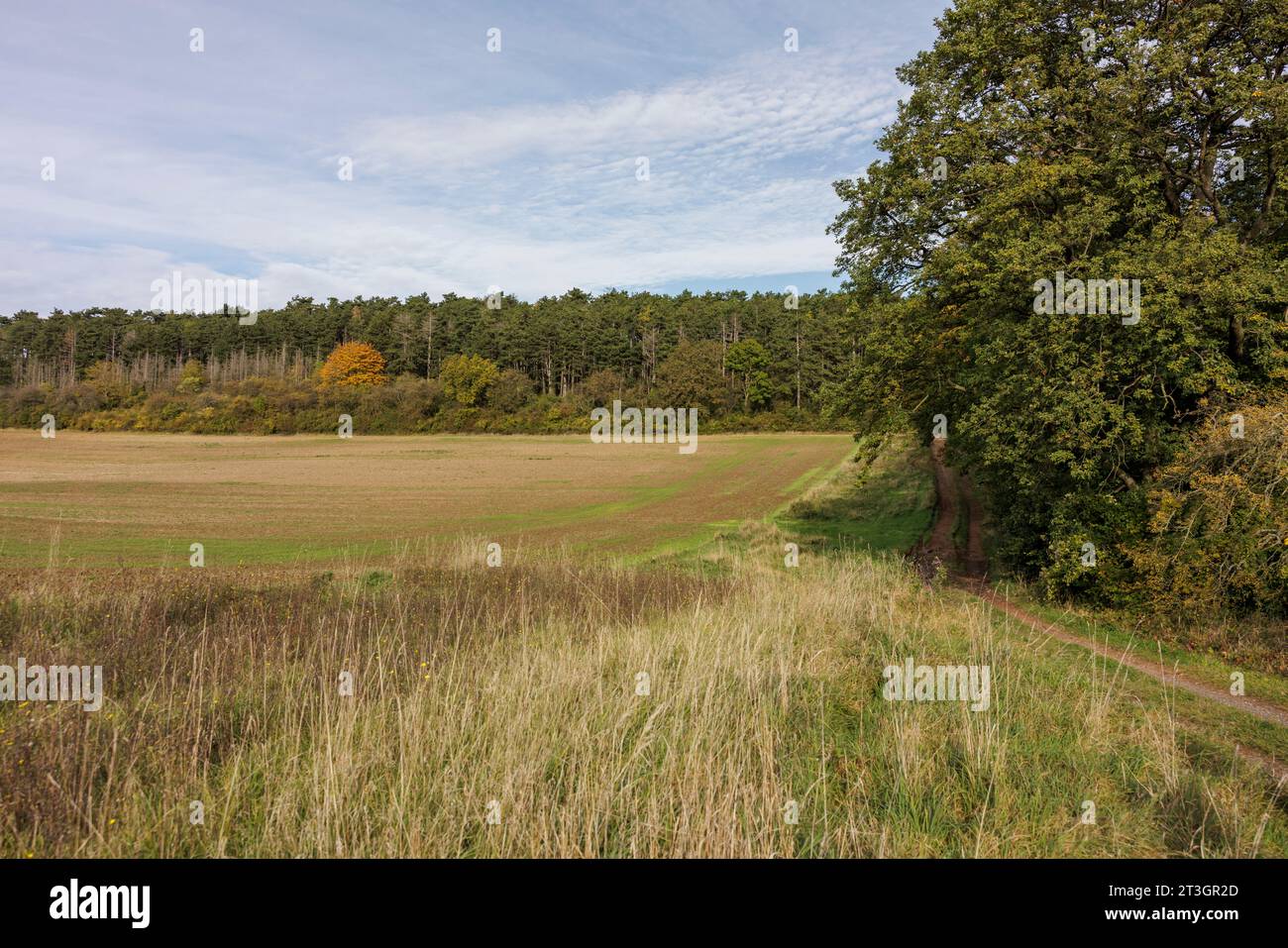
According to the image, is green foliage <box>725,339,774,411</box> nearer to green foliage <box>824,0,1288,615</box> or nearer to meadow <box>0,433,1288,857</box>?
green foliage <box>824,0,1288,615</box>

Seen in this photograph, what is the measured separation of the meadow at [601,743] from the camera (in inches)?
196

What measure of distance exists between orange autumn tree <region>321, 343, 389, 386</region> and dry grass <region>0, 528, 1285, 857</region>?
11975 cm

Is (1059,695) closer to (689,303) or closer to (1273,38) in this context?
(1273,38)

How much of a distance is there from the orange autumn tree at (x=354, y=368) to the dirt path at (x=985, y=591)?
105150mm

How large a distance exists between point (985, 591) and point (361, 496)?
3589 cm

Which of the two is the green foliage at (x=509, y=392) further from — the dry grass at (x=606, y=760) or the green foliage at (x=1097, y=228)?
the dry grass at (x=606, y=760)

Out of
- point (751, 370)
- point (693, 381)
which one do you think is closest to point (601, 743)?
point (693, 381)

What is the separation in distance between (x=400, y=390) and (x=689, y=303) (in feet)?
208

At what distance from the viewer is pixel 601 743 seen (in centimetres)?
599

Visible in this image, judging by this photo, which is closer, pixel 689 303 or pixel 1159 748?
pixel 1159 748

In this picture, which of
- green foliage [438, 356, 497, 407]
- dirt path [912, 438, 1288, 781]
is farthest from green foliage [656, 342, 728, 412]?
dirt path [912, 438, 1288, 781]

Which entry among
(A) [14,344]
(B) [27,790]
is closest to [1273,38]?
(B) [27,790]

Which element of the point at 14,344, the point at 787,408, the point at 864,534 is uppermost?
the point at 14,344
